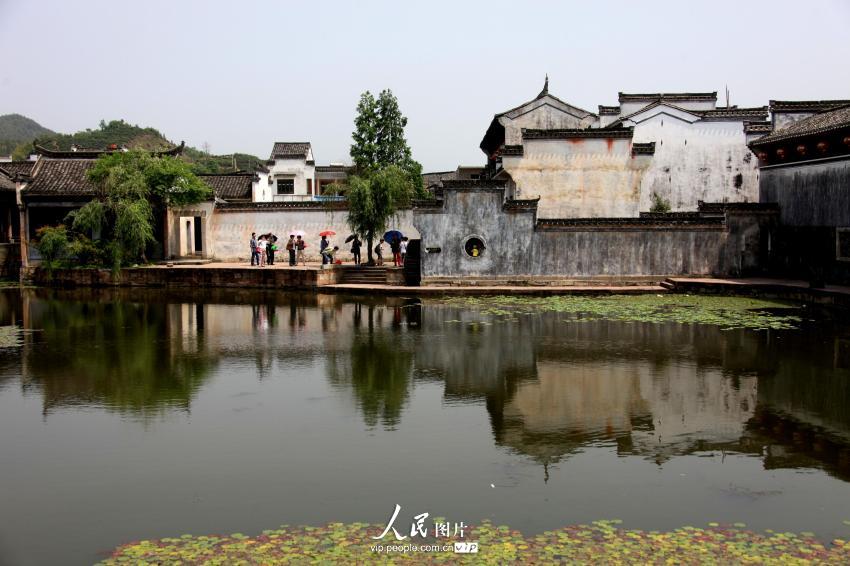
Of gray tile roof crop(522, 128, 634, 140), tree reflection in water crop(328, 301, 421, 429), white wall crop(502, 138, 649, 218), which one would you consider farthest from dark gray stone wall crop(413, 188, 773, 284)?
tree reflection in water crop(328, 301, 421, 429)

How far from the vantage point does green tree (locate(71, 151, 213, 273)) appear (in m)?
26.5

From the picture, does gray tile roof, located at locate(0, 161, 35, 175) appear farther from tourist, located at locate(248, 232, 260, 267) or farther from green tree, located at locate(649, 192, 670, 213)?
green tree, located at locate(649, 192, 670, 213)

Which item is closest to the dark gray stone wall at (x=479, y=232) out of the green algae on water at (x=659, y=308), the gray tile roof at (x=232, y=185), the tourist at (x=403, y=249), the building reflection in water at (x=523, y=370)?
the green algae on water at (x=659, y=308)

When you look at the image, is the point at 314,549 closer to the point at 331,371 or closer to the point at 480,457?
the point at 480,457

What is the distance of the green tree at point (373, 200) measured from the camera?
25688 millimetres

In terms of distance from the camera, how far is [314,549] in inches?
238

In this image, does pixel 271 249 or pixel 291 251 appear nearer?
pixel 291 251

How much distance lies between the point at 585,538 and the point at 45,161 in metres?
30.4

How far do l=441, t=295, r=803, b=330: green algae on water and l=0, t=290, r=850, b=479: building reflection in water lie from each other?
78 centimetres

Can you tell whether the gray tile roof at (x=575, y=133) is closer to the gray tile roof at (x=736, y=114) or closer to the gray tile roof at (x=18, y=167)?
the gray tile roof at (x=736, y=114)

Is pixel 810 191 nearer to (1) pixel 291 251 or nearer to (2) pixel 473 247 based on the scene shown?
(2) pixel 473 247

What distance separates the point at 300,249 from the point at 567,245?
999 centimetres

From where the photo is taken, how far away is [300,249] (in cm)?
2844

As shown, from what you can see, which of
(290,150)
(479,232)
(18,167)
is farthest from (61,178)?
(479,232)
